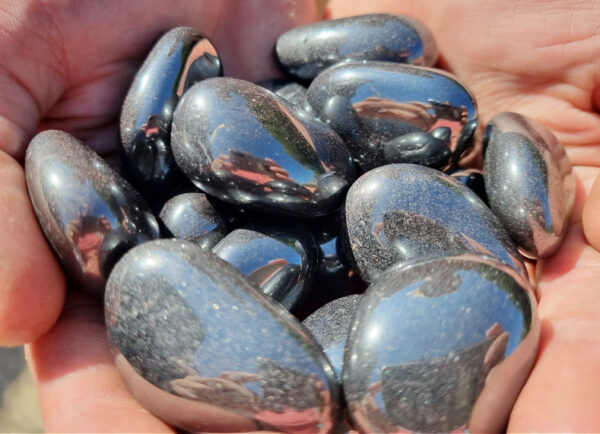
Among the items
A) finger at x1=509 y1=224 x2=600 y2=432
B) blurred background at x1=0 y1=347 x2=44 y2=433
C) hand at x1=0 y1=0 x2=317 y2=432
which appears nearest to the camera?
finger at x1=509 y1=224 x2=600 y2=432

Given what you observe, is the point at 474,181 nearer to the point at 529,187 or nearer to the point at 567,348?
the point at 529,187

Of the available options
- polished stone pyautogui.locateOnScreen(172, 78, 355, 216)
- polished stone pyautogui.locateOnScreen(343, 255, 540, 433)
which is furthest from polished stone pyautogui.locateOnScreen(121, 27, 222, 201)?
polished stone pyautogui.locateOnScreen(343, 255, 540, 433)

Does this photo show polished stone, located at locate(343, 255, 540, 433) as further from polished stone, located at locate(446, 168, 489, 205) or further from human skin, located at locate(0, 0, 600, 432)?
polished stone, located at locate(446, 168, 489, 205)

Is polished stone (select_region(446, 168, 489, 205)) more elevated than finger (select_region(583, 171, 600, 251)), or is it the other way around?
polished stone (select_region(446, 168, 489, 205))

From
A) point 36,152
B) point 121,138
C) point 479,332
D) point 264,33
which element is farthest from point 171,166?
point 479,332

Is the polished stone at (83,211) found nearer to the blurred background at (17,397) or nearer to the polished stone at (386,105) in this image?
the polished stone at (386,105)

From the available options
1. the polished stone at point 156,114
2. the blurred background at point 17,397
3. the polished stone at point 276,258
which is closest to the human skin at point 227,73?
the polished stone at point 156,114
